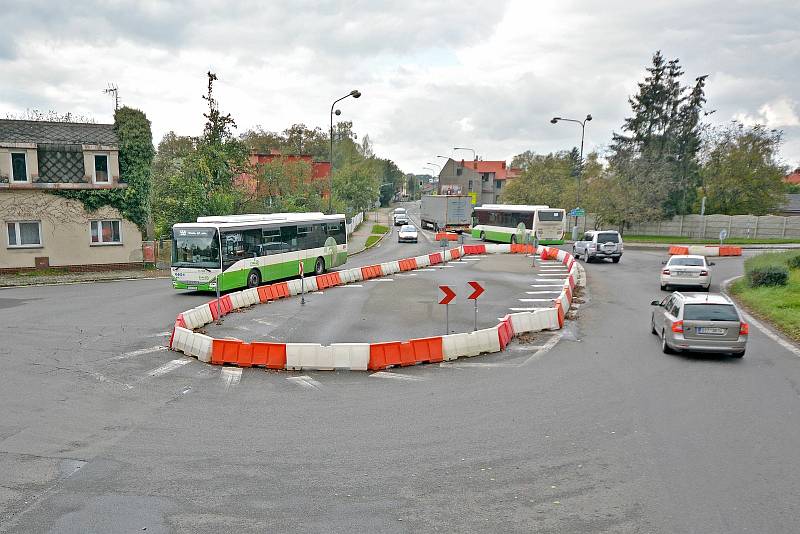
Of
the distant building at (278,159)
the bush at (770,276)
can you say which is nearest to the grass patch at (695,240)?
the bush at (770,276)

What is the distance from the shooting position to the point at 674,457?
8234 millimetres

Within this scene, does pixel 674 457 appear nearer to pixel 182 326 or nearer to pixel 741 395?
pixel 741 395

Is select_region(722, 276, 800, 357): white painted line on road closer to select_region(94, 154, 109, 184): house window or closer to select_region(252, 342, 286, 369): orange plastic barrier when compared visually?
select_region(252, 342, 286, 369): orange plastic barrier

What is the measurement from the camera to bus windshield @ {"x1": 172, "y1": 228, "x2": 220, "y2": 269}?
22312 mm

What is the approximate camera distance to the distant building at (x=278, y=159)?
4728cm

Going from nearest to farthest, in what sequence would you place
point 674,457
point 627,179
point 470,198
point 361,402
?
point 674,457 < point 361,402 < point 627,179 < point 470,198

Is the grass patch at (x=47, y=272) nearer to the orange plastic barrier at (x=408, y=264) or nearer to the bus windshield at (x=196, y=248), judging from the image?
the bus windshield at (x=196, y=248)

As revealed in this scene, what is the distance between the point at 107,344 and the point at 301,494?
10467 millimetres

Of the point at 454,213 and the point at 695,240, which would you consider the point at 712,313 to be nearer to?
the point at 695,240

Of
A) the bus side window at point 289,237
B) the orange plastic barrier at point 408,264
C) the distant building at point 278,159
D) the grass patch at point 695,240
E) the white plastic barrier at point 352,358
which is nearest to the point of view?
the white plastic barrier at point 352,358

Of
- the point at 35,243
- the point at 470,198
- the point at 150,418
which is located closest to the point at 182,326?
the point at 150,418

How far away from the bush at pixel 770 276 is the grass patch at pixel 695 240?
2911cm

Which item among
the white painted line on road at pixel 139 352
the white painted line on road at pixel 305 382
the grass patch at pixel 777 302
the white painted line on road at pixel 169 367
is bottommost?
the white painted line on road at pixel 139 352

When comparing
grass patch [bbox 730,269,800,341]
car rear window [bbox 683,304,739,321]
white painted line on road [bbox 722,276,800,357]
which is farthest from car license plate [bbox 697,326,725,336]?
grass patch [bbox 730,269,800,341]
